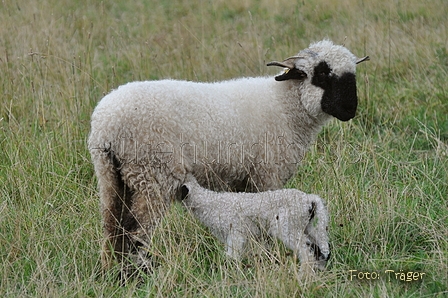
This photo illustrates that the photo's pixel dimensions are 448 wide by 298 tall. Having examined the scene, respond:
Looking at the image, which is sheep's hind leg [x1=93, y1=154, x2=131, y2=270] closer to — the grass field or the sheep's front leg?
the grass field

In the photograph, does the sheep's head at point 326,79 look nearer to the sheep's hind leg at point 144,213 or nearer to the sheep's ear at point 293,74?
the sheep's ear at point 293,74

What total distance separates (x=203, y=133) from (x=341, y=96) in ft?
3.52

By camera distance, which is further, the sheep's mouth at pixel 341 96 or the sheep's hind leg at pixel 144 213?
the sheep's mouth at pixel 341 96

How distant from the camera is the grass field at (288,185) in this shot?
4160 mm

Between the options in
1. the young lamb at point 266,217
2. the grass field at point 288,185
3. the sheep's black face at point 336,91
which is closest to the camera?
the grass field at point 288,185

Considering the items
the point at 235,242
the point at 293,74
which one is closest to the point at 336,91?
the point at 293,74

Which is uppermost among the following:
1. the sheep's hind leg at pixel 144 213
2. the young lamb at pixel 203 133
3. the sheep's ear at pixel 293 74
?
the sheep's ear at pixel 293 74

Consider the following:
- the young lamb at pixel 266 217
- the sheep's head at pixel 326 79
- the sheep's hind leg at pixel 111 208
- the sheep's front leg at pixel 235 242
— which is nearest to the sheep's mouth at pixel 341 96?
the sheep's head at pixel 326 79

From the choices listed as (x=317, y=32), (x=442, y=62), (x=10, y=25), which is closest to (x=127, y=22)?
(x=10, y=25)

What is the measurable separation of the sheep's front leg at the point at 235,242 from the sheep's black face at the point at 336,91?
119cm

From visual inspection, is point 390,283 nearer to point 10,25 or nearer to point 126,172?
point 126,172

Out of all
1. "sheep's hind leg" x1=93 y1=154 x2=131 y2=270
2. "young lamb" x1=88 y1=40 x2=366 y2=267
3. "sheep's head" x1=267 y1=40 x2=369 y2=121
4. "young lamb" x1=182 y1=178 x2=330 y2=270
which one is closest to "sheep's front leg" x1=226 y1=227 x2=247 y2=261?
"young lamb" x1=182 y1=178 x2=330 y2=270

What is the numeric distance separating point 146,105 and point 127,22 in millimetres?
6057

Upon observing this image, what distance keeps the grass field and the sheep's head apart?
1.70 ft
